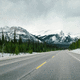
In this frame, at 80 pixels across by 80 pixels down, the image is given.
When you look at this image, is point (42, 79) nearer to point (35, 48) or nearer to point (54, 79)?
point (54, 79)

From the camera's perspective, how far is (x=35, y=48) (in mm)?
98438

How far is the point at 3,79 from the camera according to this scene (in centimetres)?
429

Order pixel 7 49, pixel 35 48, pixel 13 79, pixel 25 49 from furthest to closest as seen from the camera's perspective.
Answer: pixel 35 48
pixel 7 49
pixel 25 49
pixel 13 79

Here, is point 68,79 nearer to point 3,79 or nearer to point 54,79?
point 54,79

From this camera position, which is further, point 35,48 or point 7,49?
point 35,48

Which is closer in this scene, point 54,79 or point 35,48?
point 54,79

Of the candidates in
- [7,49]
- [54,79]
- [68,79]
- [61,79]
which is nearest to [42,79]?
[54,79]

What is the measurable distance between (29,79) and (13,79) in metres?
0.70

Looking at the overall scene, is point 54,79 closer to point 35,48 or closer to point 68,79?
point 68,79

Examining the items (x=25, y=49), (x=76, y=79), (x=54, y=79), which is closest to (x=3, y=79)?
(x=54, y=79)

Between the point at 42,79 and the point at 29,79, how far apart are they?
574mm

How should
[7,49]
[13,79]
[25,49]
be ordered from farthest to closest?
[7,49] < [25,49] < [13,79]

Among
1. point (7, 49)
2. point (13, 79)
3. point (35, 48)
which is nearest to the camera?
point (13, 79)

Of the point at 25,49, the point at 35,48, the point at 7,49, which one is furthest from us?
the point at 35,48
